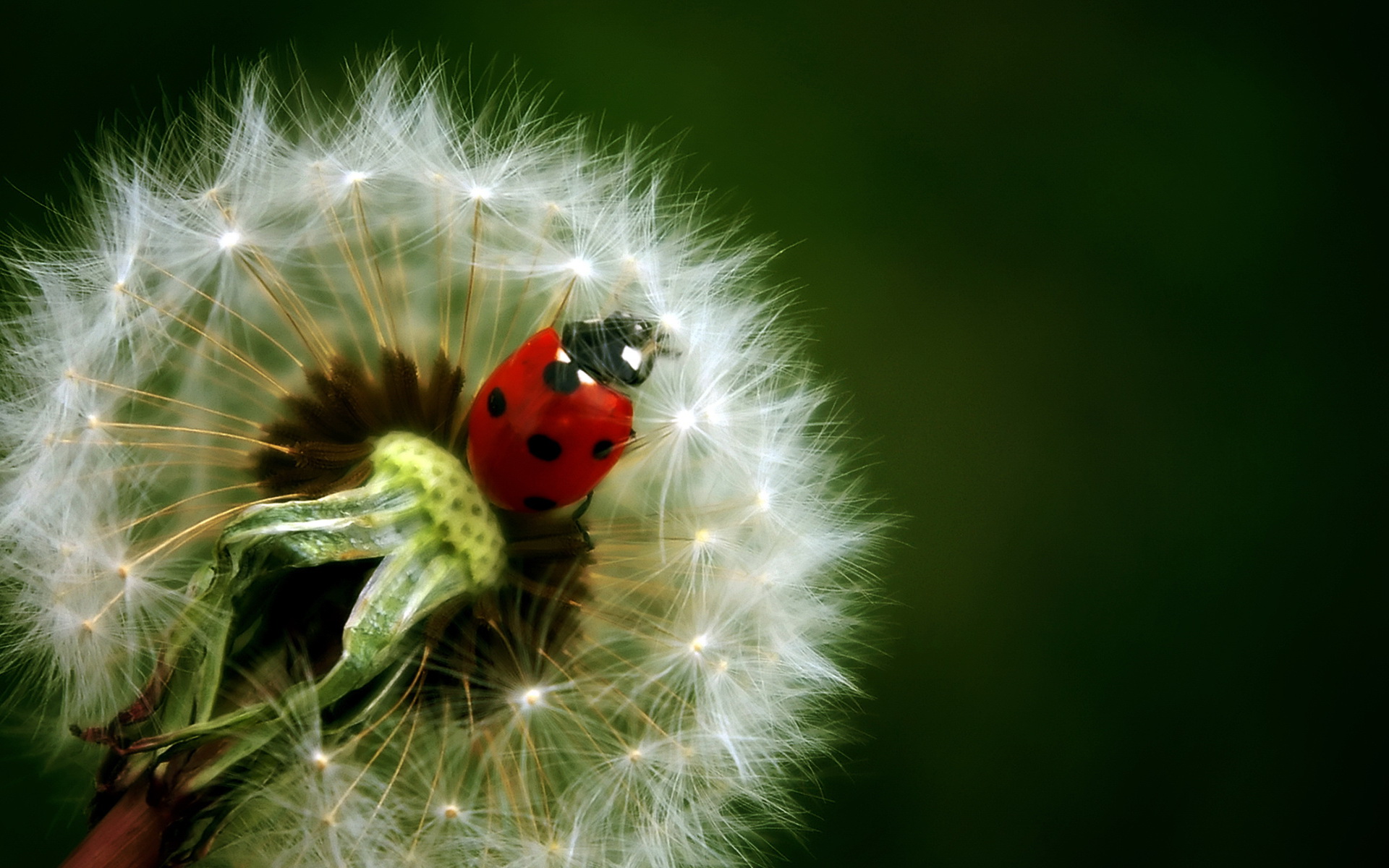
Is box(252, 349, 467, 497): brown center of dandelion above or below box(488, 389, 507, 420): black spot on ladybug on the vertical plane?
below

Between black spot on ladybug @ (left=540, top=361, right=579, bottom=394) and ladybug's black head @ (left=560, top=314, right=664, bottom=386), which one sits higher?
ladybug's black head @ (left=560, top=314, right=664, bottom=386)

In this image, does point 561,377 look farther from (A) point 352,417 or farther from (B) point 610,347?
(A) point 352,417

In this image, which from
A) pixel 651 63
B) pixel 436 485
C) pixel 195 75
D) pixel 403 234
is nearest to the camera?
pixel 436 485

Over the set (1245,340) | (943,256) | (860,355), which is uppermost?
(1245,340)

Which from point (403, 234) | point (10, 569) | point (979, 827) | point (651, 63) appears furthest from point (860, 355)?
point (10, 569)

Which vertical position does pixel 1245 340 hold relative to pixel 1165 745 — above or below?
above

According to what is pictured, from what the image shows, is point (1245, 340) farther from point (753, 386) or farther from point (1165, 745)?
point (753, 386)
